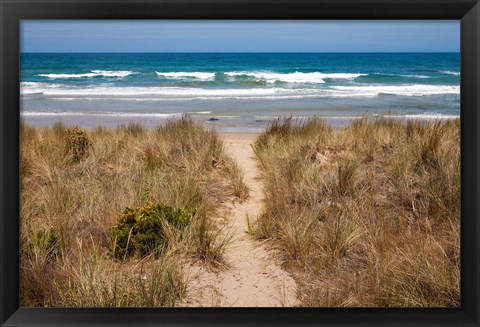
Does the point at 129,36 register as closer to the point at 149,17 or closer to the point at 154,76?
the point at 154,76

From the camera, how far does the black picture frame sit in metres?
2.12

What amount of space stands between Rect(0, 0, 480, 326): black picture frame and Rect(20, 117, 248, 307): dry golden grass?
339 mm

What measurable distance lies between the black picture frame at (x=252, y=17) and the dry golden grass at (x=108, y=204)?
1.11 ft

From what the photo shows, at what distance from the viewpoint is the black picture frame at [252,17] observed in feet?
6.94

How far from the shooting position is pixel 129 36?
25.8 m

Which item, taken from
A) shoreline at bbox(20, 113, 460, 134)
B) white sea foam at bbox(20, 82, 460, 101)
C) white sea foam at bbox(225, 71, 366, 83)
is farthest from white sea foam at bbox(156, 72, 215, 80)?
shoreline at bbox(20, 113, 460, 134)

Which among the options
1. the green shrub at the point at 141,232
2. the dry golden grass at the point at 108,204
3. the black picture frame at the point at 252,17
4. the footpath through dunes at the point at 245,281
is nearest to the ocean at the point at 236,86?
the dry golden grass at the point at 108,204

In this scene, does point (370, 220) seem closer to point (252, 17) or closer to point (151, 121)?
point (252, 17)

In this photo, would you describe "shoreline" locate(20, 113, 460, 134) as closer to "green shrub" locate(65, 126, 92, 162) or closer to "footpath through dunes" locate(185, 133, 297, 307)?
"green shrub" locate(65, 126, 92, 162)

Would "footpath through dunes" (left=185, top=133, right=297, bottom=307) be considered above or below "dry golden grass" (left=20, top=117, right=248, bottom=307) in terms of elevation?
below

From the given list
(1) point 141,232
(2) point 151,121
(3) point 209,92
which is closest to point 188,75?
(3) point 209,92

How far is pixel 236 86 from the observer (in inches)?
813
